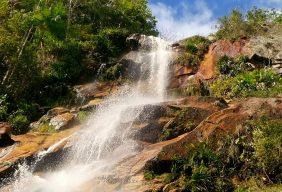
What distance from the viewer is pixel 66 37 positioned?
3014 cm

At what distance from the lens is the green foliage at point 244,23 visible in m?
29.2

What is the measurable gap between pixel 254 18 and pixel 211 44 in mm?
3399

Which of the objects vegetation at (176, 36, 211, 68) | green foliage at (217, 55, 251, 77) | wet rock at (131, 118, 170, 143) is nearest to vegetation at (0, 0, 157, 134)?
vegetation at (176, 36, 211, 68)

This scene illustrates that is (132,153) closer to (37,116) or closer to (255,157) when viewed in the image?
(255,157)

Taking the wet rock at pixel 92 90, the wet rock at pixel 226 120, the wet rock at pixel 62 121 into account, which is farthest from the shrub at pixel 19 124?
the wet rock at pixel 226 120

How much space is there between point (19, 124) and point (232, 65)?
12.5 metres

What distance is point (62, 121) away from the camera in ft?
72.9

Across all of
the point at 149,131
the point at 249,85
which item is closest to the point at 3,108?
the point at 149,131

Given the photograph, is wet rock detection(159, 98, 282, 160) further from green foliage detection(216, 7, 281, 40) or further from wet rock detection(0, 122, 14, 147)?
green foliage detection(216, 7, 281, 40)

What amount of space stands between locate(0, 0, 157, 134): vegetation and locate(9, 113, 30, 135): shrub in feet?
0.70

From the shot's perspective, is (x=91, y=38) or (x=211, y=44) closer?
(x=211, y=44)

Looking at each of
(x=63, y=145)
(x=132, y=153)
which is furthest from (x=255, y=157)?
(x=63, y=145)

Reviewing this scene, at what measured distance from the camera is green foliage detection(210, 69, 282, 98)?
76.1 ft

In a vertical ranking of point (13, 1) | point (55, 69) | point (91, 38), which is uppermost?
point (13, 1)
